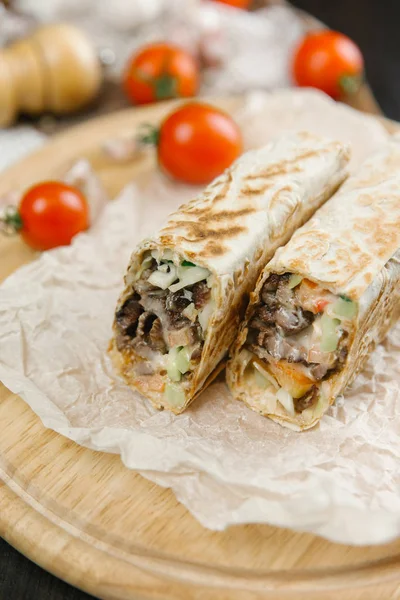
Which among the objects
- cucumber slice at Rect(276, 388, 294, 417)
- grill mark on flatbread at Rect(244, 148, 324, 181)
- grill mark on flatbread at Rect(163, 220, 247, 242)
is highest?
grill mark on flatbread at Rect(244, 148, 324, 181)

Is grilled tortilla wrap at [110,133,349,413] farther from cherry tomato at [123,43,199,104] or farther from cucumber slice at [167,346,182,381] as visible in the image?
cherry tomato at [123,43,199,104]

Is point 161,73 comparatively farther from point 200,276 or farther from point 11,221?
point 200,276

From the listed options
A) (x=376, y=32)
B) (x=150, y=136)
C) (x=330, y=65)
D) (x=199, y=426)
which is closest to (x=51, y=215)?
(x=150, y=136)

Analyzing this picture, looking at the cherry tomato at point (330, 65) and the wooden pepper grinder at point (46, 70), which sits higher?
the cherry tomato at point (330, 65)

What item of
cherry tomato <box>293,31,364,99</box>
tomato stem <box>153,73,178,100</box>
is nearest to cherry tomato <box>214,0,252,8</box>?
cherry tomato <box>293,31,364,99</box>

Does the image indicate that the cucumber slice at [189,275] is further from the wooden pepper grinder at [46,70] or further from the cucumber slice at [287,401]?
the wooden pepper grinder at [46,70]

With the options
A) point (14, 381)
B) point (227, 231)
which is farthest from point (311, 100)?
point (14, 381)

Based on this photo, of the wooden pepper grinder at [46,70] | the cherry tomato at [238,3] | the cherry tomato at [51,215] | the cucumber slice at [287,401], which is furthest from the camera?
the cherry tomato at [238,3]

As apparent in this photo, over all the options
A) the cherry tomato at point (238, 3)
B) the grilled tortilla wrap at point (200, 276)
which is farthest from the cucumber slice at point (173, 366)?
the cherry tomato at point (238, 3)
